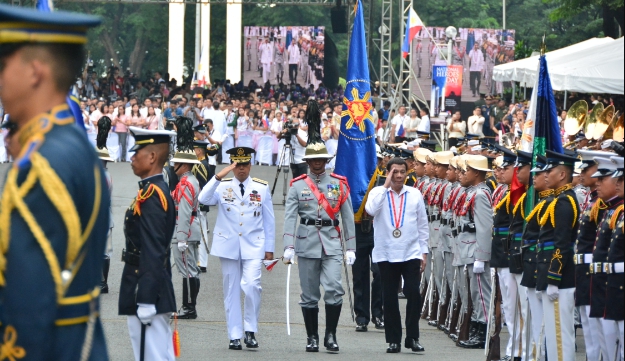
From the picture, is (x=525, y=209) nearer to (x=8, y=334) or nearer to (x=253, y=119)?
(x=8, y=334)

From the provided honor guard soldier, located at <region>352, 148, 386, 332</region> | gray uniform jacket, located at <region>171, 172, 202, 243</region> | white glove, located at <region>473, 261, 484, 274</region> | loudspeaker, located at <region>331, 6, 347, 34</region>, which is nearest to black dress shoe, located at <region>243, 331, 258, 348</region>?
gray uniform jacket, located at <region>171, 172, 202, 243</region>

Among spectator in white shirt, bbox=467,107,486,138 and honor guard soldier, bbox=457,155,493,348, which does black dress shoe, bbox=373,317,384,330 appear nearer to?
honor guard soldier, bbox=457,155,493,348

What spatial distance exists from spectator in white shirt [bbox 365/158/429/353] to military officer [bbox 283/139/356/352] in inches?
13.4

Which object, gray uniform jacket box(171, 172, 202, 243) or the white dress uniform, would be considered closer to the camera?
the white dress uniform

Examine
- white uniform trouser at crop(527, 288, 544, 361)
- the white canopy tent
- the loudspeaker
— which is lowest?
white uniform trouser at crop(527, 288, 544, 361)

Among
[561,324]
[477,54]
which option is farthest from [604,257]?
[477,54]

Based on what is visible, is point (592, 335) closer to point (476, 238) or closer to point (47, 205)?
point (476, 238)

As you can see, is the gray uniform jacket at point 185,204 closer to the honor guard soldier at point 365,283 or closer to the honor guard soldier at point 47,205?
the honor guard soldier at point 365,283

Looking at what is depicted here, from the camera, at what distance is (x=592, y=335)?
9039 millimetres

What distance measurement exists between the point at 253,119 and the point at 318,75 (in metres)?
14.6

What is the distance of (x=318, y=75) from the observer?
166 feet

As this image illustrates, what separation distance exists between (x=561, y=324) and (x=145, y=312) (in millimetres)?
3797

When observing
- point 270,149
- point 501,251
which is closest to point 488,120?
point 270,149

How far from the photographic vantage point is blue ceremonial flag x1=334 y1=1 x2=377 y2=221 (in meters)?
15.3
